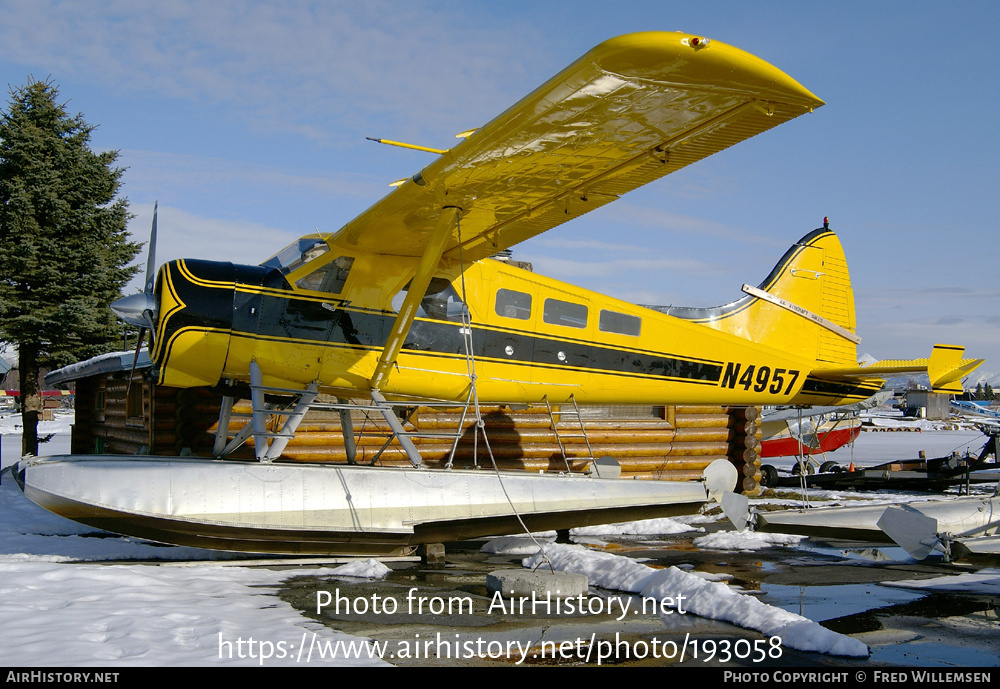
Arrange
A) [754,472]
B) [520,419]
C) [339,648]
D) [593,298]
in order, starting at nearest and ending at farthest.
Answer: [339,648], [593,298], [520,419], [754,472]

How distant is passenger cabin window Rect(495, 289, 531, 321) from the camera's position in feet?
27.3

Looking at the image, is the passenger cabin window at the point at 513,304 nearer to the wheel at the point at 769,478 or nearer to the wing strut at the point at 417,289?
the wing strut at the point at 417,289

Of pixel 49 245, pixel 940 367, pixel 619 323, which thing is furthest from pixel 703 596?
pixel 49 245

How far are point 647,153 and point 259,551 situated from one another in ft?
16.1

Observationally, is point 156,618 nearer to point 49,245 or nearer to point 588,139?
point 588,139

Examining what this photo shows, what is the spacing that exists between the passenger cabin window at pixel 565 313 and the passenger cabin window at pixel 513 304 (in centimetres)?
22

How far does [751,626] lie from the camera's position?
16.1ft

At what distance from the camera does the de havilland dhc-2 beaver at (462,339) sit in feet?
17.5

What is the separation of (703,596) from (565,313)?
3.89 meters

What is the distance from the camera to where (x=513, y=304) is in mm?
8383

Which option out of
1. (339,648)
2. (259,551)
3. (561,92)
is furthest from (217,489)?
(561,92)

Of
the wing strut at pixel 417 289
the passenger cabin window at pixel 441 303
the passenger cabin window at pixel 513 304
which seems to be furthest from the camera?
the passenger cabin window at pixel 513 304

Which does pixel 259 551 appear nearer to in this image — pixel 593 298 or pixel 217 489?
pixel 217 489

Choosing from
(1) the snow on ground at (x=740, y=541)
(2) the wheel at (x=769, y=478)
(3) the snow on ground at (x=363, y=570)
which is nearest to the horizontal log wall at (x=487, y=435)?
(3) the snow on ground at (x=363, y=570)
